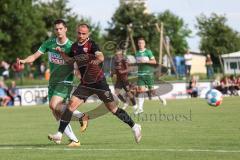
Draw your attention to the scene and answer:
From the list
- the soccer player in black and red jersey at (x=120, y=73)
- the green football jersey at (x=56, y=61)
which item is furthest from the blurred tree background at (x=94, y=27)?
the green football jersey at (x=56, y=61)

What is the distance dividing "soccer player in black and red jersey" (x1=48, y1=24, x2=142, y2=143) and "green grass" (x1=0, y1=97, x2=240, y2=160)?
0.49m

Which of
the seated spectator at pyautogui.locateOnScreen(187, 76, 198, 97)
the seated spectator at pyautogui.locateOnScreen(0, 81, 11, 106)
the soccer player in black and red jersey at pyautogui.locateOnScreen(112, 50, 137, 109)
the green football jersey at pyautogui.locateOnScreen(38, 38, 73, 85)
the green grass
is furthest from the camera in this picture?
the seated spectator at pyautogui.locateOnScreen(187, 76, 198, 97)

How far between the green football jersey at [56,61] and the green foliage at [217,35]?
2626 inches

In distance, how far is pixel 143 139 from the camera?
14.3 metres

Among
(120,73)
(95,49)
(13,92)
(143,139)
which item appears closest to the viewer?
(95,49)

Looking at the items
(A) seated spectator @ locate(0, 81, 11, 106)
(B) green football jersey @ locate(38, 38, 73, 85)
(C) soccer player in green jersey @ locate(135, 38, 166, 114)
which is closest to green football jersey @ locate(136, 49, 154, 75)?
(C) soccer player in green jersey @ locate(135, 38, 166, 114)

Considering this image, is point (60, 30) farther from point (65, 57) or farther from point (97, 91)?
point (97, 91)

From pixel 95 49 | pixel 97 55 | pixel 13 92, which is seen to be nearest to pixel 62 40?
pixel 95 49

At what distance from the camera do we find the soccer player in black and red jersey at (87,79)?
43.5 ft

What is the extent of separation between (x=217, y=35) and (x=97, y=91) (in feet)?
228

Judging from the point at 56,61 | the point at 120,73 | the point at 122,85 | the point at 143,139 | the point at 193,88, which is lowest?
the point at 143,139

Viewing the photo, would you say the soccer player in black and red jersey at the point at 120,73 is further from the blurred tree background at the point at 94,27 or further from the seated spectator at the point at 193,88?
the blurred tree background at the point at 94,27

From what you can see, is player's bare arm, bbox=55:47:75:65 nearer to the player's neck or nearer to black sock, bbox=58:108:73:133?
the player's neck

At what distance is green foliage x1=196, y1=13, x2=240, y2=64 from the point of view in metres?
81.4
